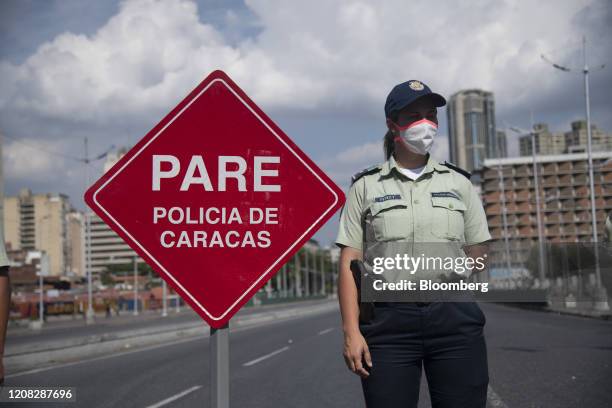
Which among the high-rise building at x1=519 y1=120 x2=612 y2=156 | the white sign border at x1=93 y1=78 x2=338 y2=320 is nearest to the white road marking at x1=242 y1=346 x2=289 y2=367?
the white sign border at x1=93 y1=78 x2=338 y2=320

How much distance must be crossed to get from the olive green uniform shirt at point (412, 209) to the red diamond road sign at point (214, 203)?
0.75 ft

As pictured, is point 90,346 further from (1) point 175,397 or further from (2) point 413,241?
(2) point 413,241

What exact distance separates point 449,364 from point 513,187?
55023mm

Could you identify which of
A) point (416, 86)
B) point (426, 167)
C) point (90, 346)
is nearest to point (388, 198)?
point (426, 167)

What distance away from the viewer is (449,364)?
2.92 metres

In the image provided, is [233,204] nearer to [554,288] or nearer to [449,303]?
[449,303]

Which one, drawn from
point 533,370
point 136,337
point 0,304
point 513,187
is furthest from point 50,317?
point 0,304

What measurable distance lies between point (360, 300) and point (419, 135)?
2.49 ft

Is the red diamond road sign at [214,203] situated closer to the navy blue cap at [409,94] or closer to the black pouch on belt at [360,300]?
the black pouch on belt at [360,300]

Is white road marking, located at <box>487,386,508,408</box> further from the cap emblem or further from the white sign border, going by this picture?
the cap emblem

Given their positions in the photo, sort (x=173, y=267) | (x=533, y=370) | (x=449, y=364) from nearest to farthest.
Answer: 1. (x=449, y=364)
2. (x=173, y=267)
3. (x=533, y=370)

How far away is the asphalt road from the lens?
8.80 m

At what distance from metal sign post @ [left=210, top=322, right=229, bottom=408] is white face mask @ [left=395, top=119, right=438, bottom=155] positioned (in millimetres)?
1170

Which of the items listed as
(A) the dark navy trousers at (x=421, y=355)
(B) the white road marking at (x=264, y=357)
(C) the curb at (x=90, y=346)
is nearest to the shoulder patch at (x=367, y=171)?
(A) the dark navy trousers at (x=421, y=355)
